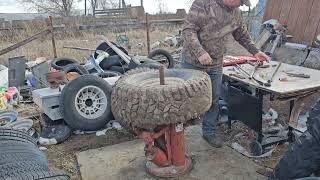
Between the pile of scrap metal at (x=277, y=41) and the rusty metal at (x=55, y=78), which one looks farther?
the pile of scrap metal at (x=277, y=41)

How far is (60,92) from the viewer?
4750 millimetres

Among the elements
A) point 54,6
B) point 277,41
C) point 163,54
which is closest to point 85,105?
point 163,54

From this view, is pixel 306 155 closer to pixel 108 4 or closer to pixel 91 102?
pixel 91 102

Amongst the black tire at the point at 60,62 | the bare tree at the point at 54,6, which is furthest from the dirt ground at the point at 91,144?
the bare tree at the point at 54,6

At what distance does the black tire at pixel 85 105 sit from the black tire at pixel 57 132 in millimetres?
116

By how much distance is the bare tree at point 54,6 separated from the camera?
24222 millimetres

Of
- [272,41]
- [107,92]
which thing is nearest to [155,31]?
[272,41]

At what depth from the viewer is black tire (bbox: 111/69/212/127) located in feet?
9.34

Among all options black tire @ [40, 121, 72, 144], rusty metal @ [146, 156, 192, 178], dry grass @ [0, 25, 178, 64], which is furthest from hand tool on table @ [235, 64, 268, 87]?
dry grass @ [0, 25, 178, 64]

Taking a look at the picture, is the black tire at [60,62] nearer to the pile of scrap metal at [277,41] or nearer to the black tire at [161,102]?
the pile of scrap metal at [277,41]

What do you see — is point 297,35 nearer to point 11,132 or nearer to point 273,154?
point 273,154

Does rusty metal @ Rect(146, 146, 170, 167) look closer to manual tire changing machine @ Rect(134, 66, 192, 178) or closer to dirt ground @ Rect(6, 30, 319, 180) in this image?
manual tire changing machine @ Rect(134, 66, 192, 178)

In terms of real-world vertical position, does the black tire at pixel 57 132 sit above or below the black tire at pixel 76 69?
below

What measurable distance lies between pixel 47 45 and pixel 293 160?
10785mm
